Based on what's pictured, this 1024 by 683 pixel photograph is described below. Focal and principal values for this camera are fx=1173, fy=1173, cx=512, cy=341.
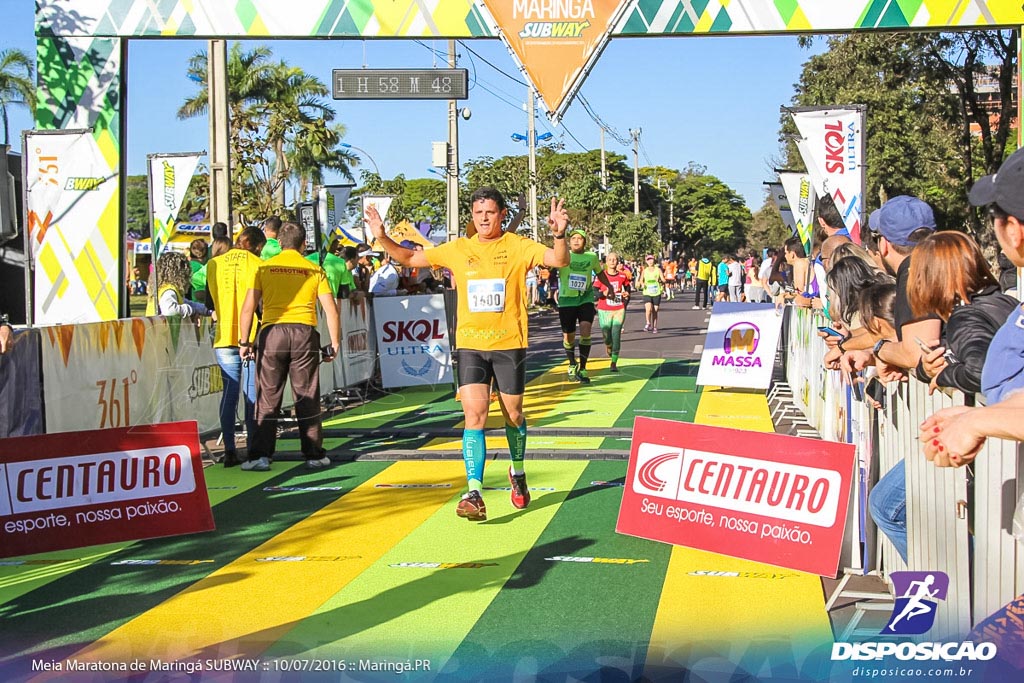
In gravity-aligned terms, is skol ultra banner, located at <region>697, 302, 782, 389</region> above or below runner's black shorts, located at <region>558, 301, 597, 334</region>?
below

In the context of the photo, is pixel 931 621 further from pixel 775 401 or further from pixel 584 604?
pixel 775 401

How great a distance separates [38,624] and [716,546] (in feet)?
10.9

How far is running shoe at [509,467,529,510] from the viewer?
8086mm

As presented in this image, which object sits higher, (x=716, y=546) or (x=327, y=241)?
(x=327, y=241)

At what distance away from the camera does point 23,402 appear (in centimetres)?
887

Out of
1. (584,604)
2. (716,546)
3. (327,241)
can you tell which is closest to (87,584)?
(584,604)

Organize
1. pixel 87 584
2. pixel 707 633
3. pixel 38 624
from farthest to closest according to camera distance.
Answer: pixel 87 584 → pixel 38 624 → pixel 707 633

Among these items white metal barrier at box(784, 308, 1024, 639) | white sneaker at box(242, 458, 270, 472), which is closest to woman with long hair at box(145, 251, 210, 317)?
white sneaker at box(242, 458, 270, 472)

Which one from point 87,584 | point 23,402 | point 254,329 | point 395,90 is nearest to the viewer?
point 87,584

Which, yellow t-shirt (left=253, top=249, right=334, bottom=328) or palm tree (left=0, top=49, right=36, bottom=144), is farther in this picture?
palm tree (left=0, top=49, right=36, bottom=144)

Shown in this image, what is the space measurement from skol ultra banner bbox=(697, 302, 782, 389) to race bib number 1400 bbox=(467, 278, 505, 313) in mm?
7299

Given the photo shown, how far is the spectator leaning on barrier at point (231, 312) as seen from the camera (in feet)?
33.0

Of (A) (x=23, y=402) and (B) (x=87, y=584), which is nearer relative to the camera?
(B) (x=87, y=584)

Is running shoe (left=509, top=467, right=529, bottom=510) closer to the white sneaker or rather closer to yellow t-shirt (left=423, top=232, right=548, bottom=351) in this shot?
yellow t-shirt (left=423, top=232, right=548, bottom=351)
